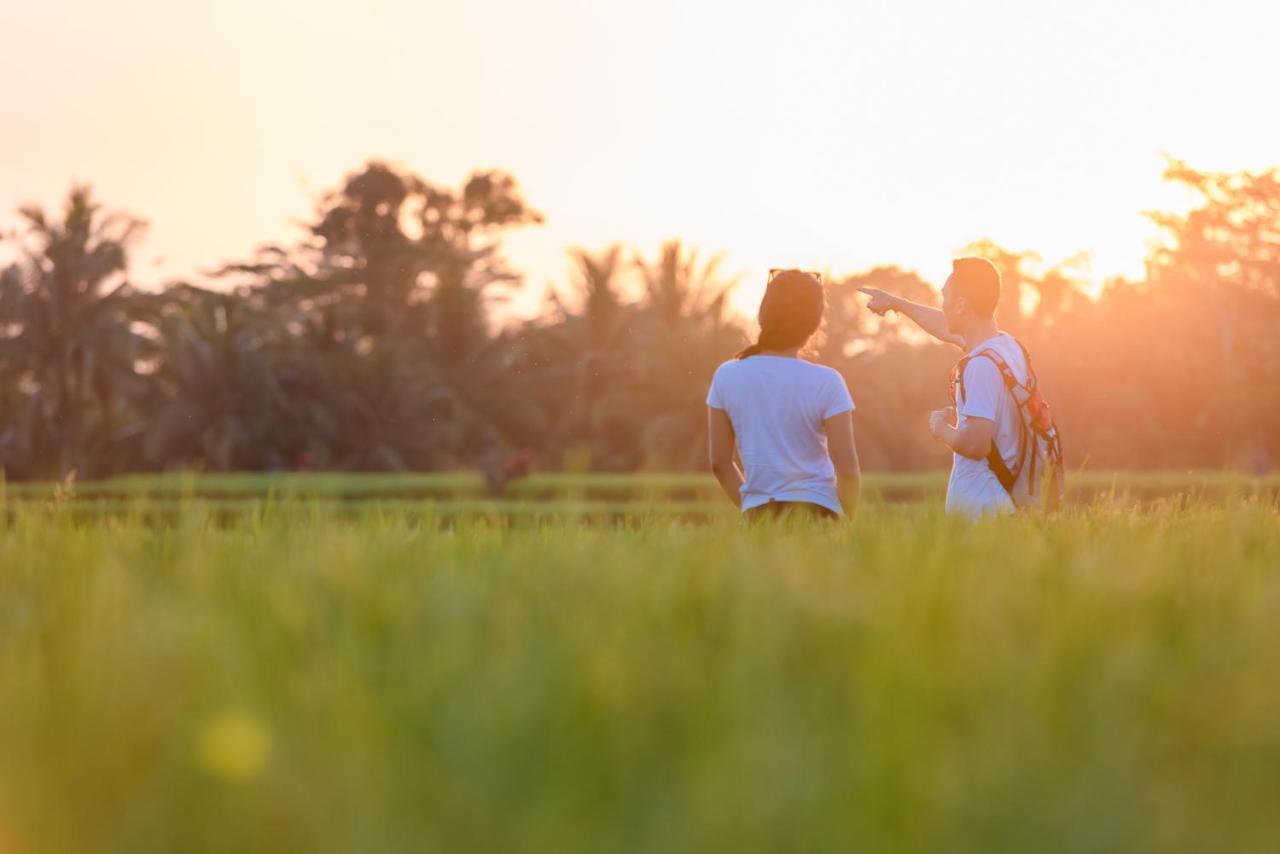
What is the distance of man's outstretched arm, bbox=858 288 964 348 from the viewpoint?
5.65 m

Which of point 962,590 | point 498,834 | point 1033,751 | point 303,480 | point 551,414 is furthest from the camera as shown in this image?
point 551,414

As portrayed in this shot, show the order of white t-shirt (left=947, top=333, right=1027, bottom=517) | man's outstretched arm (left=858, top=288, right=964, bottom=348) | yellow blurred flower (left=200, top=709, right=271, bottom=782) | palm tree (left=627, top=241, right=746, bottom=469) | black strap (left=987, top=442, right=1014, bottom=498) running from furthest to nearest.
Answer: palm tree (left=627, top=241, right=746, bottom=469)
man's outstretched arm (left=858, top=288, right=964, bottom=348)
black strap (left=987, top=442, right=1014, bottom=498)
white t-shirt (left=947, top=333, right=1027, bottom=517)
yellow blurred flower (left=200, top=709, right=271, bottom=782)

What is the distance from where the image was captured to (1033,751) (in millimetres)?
1557

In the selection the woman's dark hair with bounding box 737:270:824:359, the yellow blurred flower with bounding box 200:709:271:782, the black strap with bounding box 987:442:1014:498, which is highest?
the woman's dark hair with bounding box 737:270:824:359

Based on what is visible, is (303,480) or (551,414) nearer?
(303,480)

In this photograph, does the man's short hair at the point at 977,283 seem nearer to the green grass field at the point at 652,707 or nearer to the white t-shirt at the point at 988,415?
the white t-shirt at the point at 988,415

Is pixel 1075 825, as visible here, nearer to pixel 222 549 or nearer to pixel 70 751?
pixel 70 751

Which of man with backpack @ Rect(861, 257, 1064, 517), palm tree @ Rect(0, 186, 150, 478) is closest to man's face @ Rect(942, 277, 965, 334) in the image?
man with backpack @ Rect(861, 257, 1064, 517)

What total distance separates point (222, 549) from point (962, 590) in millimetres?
1907

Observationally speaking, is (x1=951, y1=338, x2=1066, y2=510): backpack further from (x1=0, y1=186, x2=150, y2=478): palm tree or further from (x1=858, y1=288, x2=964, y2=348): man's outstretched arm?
(x1=0, y1=186, x2=150, y2=478): palm tree

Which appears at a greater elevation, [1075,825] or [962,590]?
[962,590]

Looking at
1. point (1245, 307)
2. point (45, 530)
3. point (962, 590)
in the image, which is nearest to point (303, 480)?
point (45, 530)

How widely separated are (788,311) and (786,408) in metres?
0.37

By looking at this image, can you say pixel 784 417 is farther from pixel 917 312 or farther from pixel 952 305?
pixel 917 312
